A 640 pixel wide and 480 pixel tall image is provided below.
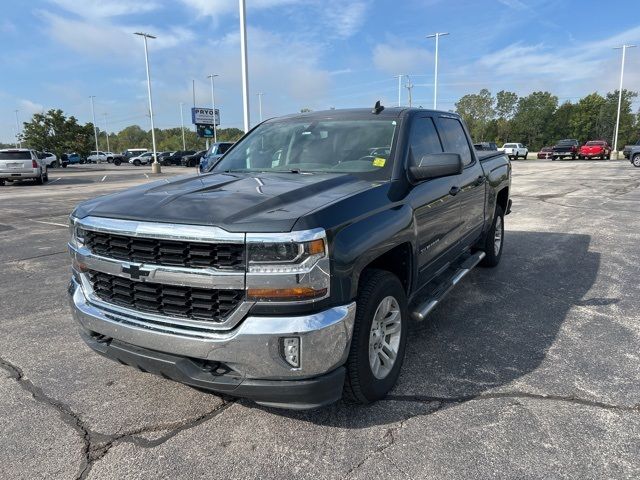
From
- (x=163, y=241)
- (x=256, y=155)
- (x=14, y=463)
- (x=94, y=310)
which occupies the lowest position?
(x=14, y=463)

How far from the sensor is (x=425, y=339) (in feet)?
13.1

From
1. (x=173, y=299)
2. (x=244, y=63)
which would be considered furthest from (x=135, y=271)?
(x=244, y=63)

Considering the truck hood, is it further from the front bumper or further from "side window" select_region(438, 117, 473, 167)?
"side window" select_region(438, 117, 473, 167)

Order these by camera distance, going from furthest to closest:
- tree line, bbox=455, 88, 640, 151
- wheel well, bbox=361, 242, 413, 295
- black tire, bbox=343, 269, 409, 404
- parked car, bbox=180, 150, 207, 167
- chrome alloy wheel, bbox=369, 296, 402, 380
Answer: tree line, bbox=455, 88, 640, 151
parked car, bbox=180, 150, 207, 167
wheel well, bbox=361, 242, 413, 295
chrome alloy wheel, bbox=369, 296, 402, 380
black tire, bbox=343, 269, 409, 404

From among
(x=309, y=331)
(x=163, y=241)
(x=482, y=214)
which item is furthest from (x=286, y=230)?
(x=482, y=214)

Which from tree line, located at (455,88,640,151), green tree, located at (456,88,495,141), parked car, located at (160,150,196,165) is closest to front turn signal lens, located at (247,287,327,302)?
parked car, located at (160,150,196,165)

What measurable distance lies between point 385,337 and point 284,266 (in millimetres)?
1096

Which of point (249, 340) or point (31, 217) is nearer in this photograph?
point (249, 340)

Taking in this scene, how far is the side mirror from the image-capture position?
3.28 m

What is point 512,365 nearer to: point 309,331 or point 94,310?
point 309,331

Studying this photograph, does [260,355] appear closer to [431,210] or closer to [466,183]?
[431,210]

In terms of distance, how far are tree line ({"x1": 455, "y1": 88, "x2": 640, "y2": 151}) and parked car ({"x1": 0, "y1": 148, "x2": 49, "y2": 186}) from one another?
77487 mm

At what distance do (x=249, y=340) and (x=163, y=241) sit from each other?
0.68 meters

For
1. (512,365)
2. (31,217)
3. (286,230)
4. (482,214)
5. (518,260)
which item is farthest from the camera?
(31,217)
